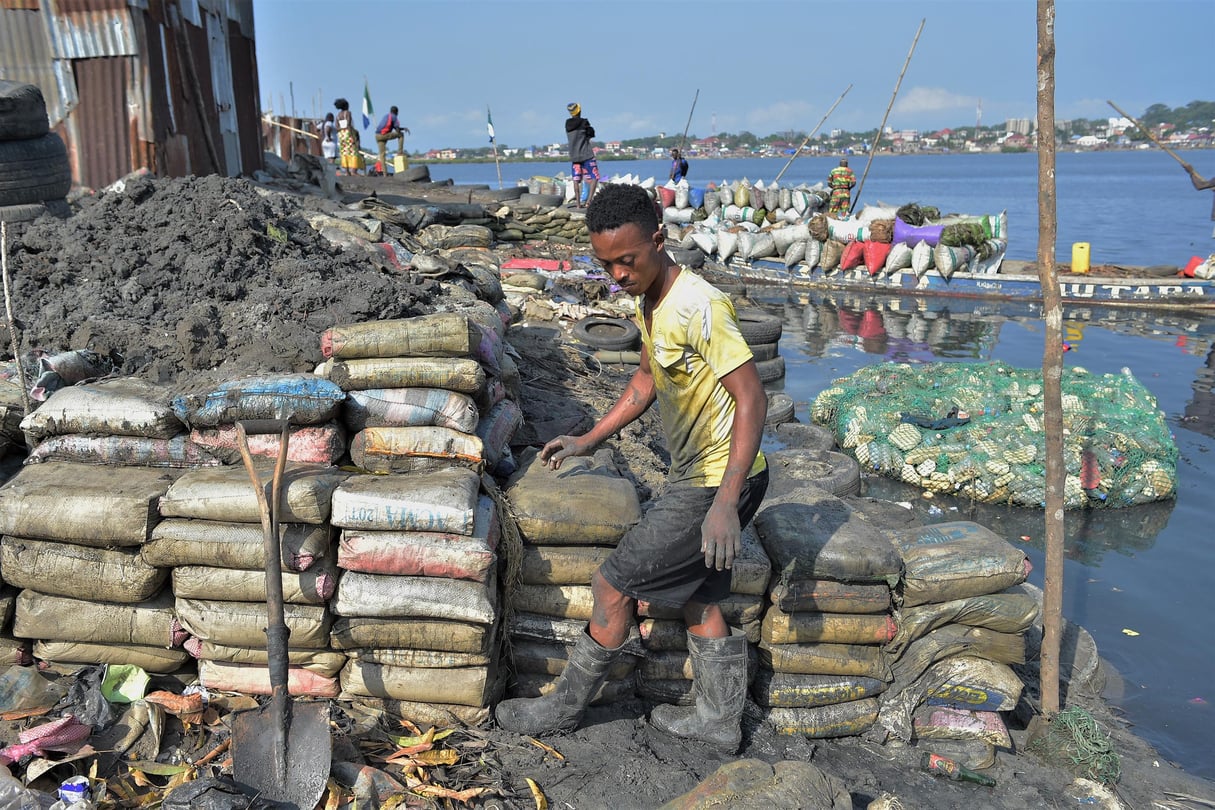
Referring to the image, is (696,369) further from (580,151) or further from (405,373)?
(580,151)

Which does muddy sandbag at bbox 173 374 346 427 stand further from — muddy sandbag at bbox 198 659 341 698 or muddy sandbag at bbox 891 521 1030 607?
muddy sandbag at bbox 891 521 1030 607

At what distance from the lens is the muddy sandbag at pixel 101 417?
11.1ft

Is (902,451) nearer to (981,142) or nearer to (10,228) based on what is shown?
(10,228)

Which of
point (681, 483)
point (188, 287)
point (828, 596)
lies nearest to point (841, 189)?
point (188, 287)

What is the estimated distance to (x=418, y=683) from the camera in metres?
3.17

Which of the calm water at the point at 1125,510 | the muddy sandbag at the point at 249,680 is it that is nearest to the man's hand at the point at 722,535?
the muddy sandbag at the point at 249,680

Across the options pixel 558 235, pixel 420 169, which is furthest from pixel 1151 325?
pixel 420 169

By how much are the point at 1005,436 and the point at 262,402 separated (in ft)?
19.7

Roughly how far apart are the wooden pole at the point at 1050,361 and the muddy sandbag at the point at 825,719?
787 millimetres

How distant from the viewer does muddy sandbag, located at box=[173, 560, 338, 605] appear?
120 inches

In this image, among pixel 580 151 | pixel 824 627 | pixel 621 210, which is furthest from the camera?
pixel 580 151

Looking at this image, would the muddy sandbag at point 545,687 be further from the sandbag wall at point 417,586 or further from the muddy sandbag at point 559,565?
the muddy sandbag at point 559,565

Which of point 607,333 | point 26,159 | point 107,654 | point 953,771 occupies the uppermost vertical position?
point 26,159

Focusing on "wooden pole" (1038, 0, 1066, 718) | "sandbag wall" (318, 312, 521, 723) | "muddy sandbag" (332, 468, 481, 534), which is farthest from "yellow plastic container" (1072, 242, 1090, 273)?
"muddy sandbag" (332, 468, 481, 534)
